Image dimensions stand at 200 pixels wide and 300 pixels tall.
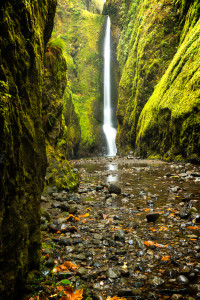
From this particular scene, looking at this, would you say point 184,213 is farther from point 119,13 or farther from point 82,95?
point 119,13

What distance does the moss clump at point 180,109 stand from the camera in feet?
30.7

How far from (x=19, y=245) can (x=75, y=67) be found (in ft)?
124

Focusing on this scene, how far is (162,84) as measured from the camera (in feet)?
47.4

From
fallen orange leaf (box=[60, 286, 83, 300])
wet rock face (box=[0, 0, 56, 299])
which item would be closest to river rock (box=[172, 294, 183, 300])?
fallen orange leaf (box=[60, 286, 83, 300])

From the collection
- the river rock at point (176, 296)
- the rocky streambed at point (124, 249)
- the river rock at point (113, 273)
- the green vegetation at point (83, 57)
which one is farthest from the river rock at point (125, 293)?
the green vegetation at point (83, 57)

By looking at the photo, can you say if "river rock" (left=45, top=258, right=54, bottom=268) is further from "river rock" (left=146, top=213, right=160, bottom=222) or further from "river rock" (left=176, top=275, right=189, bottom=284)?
"river rock" (left=146, top=213, right=160, bottom=222)

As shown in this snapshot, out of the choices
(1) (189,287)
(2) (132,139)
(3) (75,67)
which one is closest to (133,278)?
(1) (189,287)

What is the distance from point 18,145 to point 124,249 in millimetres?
2008

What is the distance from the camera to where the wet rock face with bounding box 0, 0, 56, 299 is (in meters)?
1.34

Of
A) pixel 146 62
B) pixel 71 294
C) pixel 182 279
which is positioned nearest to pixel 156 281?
pixel 182 279

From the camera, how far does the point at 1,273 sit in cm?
130

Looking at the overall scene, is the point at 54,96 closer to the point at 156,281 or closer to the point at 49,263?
the point at 49,263

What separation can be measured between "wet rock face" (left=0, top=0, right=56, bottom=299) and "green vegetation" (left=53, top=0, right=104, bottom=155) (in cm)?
2819

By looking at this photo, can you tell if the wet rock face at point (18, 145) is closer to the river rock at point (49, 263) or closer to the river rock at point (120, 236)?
the river rock at point (49, 263)
